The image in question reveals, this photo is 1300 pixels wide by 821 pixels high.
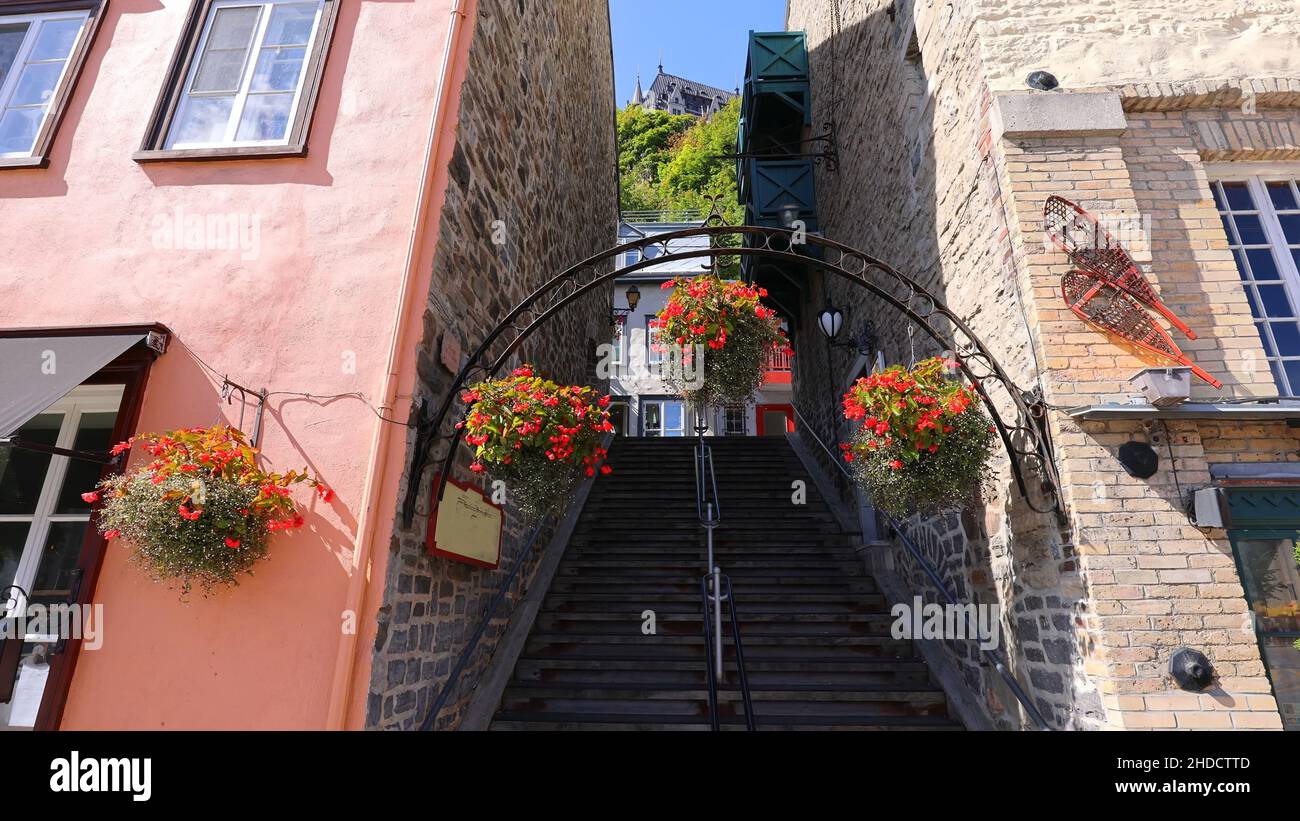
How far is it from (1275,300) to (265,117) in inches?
271

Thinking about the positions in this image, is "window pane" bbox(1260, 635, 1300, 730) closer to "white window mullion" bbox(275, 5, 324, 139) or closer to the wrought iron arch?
the wrought iron arch

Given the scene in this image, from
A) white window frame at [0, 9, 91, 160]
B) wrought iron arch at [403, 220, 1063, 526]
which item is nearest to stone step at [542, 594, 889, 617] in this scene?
wrought iron arch at [403, 220, 1063, 526]

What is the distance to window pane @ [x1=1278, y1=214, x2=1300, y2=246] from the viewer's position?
13.0ft

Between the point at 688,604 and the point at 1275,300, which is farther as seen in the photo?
the point at 688,604

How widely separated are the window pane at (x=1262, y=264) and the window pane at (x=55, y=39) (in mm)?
8546

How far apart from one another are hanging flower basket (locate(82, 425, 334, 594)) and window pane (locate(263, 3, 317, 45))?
3112 mm

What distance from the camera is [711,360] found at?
3.84 m

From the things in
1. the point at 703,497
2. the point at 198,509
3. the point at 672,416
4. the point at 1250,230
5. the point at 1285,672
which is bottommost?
the point at 1285,672

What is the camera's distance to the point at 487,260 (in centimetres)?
487

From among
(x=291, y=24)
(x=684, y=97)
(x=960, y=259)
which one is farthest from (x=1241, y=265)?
(x=684, y=97)

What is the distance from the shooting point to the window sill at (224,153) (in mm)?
4031

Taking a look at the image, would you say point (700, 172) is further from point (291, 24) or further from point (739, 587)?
point (739, 587)

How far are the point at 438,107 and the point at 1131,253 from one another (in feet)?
15.2

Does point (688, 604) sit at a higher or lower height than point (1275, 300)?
lower
